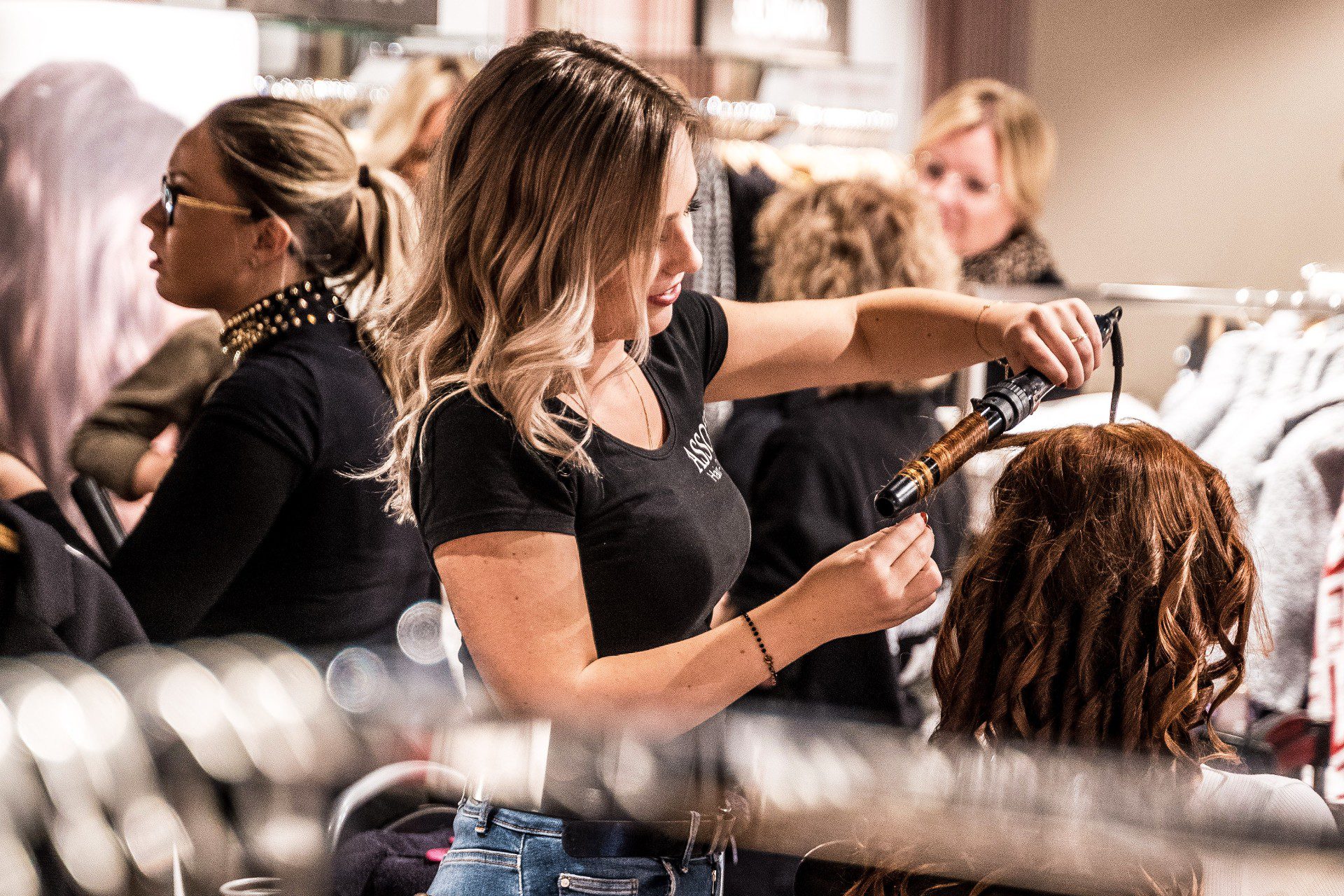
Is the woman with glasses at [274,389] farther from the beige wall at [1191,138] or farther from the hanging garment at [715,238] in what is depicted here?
the beige wall at [1191,138]

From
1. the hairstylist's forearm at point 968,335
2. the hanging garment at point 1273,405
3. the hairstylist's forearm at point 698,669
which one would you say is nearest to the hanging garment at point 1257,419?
the hanging garment at point 1273,405

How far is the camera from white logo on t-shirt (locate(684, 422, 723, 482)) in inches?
46.1

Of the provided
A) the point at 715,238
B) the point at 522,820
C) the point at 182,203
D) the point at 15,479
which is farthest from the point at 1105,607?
the point at 715,238

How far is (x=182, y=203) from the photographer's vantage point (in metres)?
1.49

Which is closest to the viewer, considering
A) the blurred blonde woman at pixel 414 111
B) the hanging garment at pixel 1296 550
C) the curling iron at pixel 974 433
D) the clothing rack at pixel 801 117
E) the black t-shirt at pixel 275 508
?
the curling iron at pixel 974 433

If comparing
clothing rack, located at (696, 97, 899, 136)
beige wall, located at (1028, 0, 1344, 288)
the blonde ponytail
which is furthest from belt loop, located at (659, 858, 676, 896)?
beige wall, located at (1028, 0, 1344, 288)

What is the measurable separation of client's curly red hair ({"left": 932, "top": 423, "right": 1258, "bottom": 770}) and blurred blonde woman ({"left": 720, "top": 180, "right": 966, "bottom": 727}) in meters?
0.67

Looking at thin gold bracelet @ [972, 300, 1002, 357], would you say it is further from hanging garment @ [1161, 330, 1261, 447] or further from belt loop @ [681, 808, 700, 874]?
hanging garment @ [1161, 330, 1261, 447]

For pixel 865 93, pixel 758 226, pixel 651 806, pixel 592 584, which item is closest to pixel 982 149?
pixel 865 93

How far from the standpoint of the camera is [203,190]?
4.85 feet

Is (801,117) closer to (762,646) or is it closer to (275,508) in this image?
(275,508)

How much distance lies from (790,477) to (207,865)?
4.10ft

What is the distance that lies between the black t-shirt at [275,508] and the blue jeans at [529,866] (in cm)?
53

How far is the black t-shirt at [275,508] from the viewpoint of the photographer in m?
1.43
